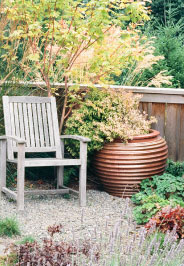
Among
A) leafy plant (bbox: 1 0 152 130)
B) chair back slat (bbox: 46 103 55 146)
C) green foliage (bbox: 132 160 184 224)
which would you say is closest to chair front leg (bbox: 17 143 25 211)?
chair back slat (bbox: 46 103 55 146)

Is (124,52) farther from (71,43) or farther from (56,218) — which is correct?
(56,218)

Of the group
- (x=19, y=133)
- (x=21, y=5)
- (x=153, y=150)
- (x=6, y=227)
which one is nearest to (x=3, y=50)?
(x=21, y=5)

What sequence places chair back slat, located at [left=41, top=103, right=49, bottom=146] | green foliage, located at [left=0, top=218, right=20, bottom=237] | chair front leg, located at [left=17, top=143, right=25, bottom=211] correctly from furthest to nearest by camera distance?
chair back slat, located at [left=41, top=103, right=49, bottom=146] < chair front leg, located at [left=17, top=143, right=25, bottom=211] < green foliage, located at [left=0, top=218, right=20, bottom=237]

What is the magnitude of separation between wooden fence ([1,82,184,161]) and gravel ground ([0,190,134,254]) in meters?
1.12

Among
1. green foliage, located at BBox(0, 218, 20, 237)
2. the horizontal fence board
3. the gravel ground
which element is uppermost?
the horizontal fence board

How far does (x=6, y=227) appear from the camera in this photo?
11.1 ft

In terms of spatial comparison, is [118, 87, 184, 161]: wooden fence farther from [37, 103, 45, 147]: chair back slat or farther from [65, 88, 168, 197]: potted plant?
[37, 103, 45, 147]: chair back slat

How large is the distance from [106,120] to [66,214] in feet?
3.98

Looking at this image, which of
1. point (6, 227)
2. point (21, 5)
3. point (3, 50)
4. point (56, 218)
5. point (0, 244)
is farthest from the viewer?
point (3, 50)

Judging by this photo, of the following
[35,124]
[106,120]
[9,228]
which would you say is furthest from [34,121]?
[9,228]

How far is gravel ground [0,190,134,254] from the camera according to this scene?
360 cm

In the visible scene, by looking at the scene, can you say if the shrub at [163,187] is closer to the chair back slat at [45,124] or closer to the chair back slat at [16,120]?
the chair back slat at [45,124]

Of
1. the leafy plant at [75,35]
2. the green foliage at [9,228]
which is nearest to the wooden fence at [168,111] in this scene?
the leafy plant at [75,35]

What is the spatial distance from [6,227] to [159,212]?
1205 millimetres
